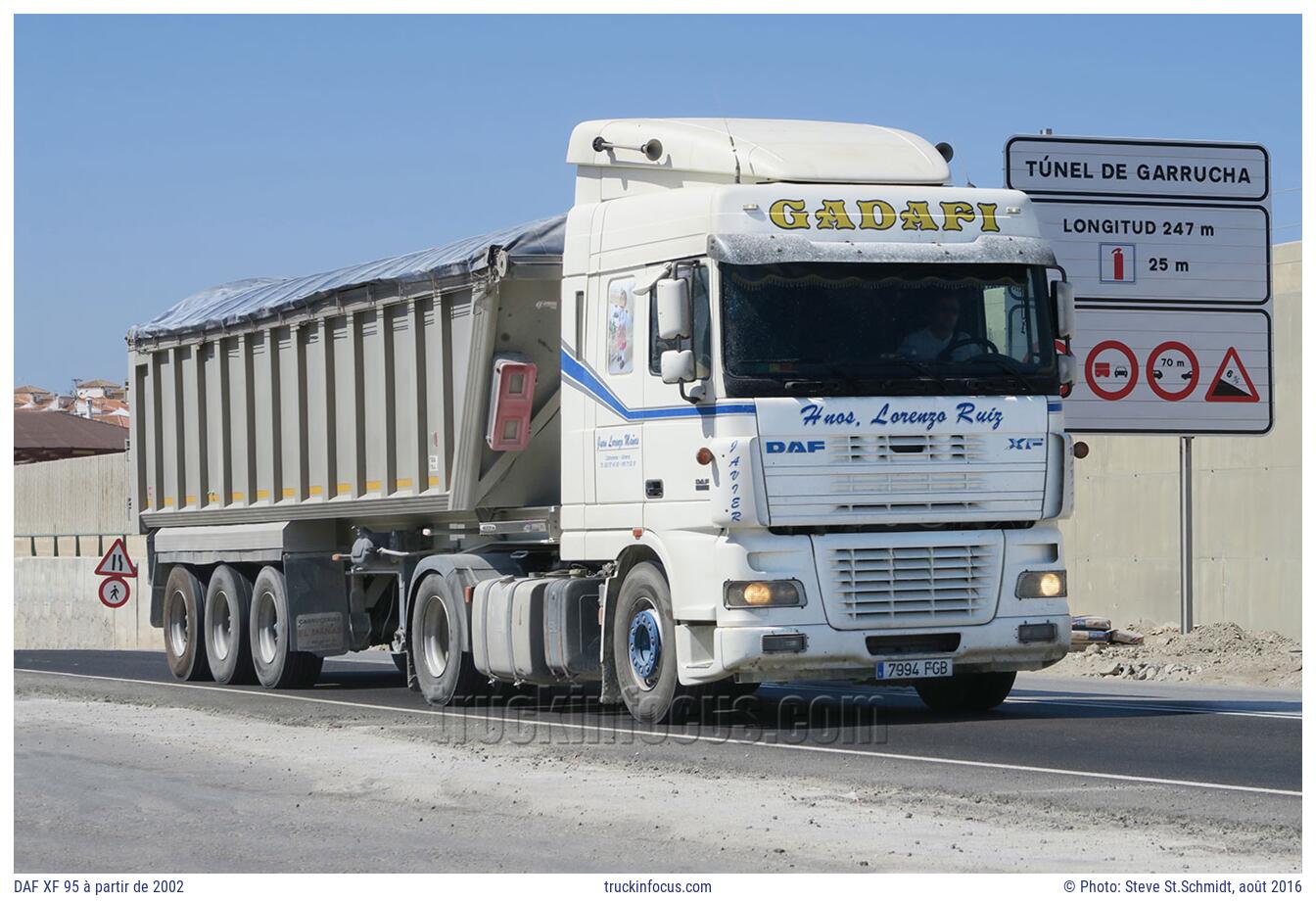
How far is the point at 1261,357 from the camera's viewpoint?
23625mm

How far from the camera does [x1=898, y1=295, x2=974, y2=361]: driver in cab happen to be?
1477 centimetres

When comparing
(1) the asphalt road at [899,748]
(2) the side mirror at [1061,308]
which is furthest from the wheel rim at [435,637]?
(2) the side mirror at [1061,308]

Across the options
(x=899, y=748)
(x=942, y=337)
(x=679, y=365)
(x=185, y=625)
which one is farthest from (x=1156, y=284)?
(x=899, y=748)

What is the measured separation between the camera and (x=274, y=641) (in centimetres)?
2088

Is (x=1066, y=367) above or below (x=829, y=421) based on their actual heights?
above

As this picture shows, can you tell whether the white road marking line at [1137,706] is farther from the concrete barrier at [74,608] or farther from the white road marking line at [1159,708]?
the concrete barrier at [74,608]

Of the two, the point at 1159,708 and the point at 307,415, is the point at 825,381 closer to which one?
the point at 1159,708

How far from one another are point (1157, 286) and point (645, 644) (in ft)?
33.3

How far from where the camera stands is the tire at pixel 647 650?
15211mm

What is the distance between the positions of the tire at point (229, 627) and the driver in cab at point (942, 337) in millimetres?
8830

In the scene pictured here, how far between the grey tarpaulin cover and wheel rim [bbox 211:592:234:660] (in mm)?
2700

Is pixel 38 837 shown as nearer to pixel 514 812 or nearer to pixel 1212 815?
pixel 514 812

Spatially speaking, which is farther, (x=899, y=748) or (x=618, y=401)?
(x=618, y=401)

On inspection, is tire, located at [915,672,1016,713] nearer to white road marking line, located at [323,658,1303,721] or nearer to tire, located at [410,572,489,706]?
white road marking line, located at [323,658,1303,721]
